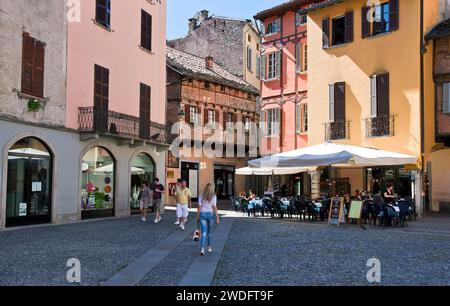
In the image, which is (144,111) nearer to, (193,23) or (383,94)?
(383,94)

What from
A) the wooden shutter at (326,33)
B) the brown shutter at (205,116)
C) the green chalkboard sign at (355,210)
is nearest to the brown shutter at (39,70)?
the green chalkboard sign at (355,210)

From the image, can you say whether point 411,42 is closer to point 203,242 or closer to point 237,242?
point 237,242

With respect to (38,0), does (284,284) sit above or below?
below

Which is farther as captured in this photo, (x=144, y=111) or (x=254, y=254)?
(x=144, y=111)

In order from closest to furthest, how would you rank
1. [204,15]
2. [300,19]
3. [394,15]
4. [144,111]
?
1. [394,15]
2. [144,111]
3. [300,19]
4. [204,15]

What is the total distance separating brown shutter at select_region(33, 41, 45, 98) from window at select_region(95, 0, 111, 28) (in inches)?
158

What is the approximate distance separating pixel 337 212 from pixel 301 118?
12330 mm

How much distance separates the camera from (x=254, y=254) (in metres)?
10.6

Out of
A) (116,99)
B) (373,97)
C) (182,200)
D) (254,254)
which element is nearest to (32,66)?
(116,99)

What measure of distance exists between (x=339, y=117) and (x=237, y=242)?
12540mm

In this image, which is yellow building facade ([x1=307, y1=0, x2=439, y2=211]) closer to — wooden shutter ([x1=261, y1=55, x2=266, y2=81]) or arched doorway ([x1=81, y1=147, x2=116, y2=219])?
wooden shutter ([x1=261, y1=55, x2=266, y2=81])

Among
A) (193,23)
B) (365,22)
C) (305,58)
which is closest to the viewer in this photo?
(365,22)

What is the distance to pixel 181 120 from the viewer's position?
3216cm
